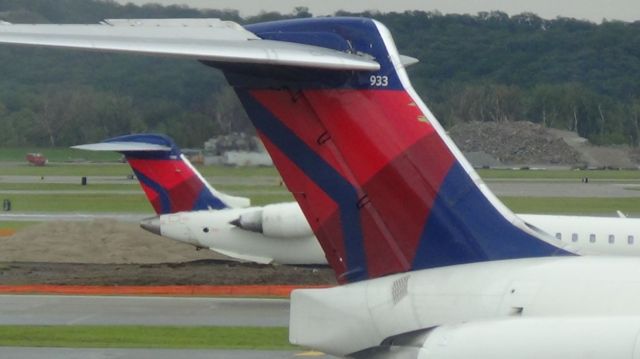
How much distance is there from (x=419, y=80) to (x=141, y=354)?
137 ft

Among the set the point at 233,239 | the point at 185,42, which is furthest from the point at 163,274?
the point at 185,42

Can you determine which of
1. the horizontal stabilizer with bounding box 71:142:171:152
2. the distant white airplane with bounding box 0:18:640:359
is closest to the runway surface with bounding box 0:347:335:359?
the distant white airplane with bounding box 0:18:640:359

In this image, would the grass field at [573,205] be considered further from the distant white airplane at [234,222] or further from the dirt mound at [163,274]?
the distant white airplane at [234,222]

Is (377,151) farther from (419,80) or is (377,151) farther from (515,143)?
(515,143)

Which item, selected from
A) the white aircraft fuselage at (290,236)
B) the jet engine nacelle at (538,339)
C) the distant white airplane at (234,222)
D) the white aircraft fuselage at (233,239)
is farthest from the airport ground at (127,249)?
the jet engine nacelle at (538,339)

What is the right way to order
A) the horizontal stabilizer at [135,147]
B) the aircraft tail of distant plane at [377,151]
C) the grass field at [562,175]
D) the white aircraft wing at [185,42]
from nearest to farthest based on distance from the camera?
the white aircraft wing at [185,42] < the aircraft tail of distant plane at [377,151] < the horizontal stabilizer at [135,147] < the grass field at [562,175]

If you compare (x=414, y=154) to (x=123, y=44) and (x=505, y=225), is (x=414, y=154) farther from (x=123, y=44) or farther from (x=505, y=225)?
(x=123, y=44)

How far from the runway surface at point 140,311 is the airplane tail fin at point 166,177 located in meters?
4.63

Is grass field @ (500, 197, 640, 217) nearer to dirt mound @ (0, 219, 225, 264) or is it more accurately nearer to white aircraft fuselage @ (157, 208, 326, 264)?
dirt mound @ (0, 219, 225, 264)

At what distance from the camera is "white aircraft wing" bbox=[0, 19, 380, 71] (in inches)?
339

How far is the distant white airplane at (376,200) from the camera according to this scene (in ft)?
31.7

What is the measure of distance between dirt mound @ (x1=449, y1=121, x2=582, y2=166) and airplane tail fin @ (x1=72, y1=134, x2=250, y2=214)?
109 feet

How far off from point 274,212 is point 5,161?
1874 inches

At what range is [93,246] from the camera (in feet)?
116
